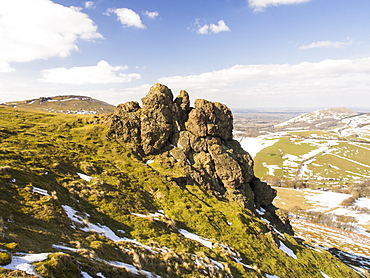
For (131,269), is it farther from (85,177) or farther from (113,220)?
(85,177)

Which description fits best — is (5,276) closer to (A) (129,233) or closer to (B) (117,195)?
(A) (129,233)

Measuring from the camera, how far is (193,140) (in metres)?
61.8

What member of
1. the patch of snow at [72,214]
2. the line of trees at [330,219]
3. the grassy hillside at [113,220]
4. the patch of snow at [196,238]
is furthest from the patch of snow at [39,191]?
the line of trees at [330,219]

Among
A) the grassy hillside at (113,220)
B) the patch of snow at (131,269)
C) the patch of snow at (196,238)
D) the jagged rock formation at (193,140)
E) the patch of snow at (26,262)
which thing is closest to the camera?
the patch of snow at (26,262)

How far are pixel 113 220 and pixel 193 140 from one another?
116ft

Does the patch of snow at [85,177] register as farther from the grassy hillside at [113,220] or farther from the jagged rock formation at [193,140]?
the jagged rock formation at [193,140]

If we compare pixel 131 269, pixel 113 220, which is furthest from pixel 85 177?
pixel 131 269

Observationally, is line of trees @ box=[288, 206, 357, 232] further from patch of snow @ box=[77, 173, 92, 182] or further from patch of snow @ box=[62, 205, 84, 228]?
patch of snow @ box=[62, 205, 84, 228]

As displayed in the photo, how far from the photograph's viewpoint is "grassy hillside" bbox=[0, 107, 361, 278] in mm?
18766

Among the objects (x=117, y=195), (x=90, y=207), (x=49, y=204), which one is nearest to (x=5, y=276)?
(x=49, y=204)

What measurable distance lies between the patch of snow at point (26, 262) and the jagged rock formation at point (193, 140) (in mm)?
40729

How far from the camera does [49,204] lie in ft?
88.6

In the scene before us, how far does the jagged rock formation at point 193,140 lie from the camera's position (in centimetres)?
5806

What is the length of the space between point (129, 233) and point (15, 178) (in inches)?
751
